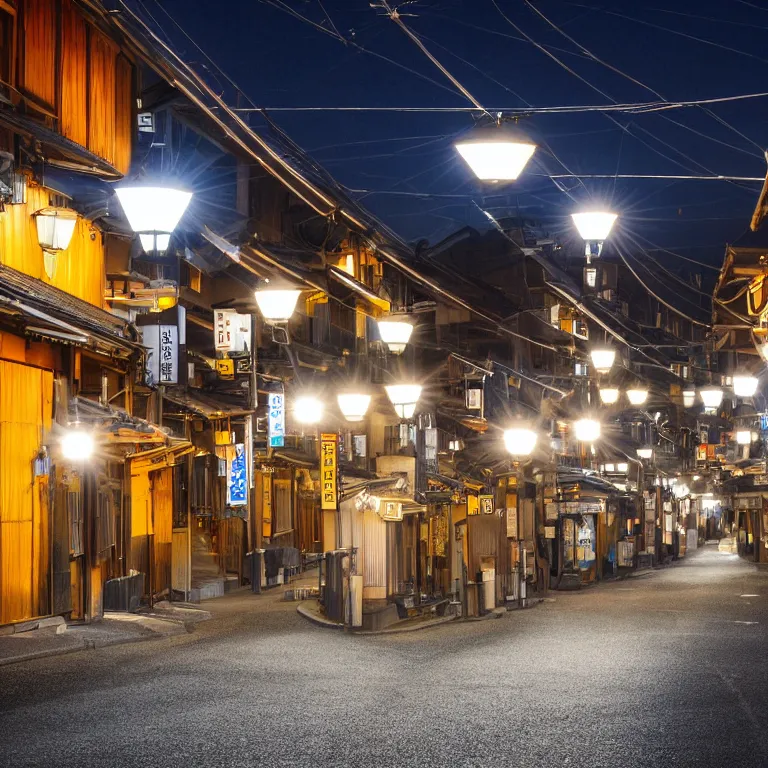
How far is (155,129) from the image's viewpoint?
96.0ft

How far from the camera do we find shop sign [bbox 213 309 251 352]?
28750mm

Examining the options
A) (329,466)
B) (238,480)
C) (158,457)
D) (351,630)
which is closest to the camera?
(351,630)

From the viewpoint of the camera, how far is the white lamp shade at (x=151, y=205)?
1695cm

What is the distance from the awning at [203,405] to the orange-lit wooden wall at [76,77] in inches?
301

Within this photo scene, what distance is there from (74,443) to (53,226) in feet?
13.3

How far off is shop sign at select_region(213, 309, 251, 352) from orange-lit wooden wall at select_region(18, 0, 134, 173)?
5.86 m

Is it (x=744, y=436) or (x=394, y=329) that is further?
(x=744, y=436)

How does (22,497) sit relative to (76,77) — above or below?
below

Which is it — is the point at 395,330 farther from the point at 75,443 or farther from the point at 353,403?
the point at 75,443

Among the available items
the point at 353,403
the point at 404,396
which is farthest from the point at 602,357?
the point at 353,403

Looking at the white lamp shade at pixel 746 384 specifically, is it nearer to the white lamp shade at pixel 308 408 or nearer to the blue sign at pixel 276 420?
the white lamp shade at pixel 308 408

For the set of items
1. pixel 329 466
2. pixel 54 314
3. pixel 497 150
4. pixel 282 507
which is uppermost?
pixel 497 150

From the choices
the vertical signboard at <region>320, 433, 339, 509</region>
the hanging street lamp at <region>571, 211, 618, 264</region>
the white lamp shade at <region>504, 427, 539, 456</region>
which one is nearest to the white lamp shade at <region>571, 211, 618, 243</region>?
the hanging street lamp at <region>571, 211, 618, 264</region>

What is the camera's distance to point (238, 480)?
101 ft
